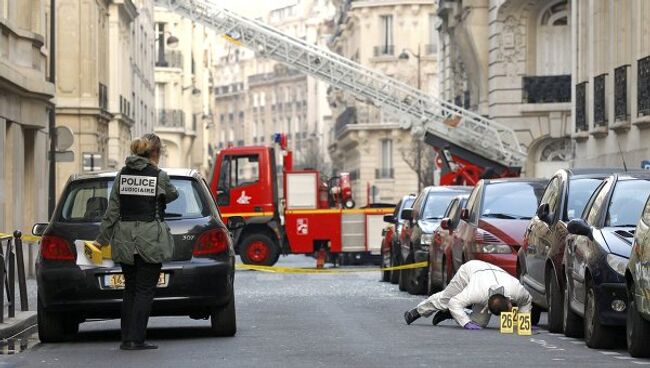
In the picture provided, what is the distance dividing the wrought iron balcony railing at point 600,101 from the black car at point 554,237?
19.0 m

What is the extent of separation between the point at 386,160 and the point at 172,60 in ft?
42.9

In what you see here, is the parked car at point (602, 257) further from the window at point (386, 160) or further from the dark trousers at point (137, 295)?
the window at point (386, 160)

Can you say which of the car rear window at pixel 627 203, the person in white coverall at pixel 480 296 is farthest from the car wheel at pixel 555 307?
the car rear window at pixel 627 203

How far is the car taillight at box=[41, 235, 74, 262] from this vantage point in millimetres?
15375

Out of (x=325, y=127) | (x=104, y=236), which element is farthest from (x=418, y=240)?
(x=325, y=127)

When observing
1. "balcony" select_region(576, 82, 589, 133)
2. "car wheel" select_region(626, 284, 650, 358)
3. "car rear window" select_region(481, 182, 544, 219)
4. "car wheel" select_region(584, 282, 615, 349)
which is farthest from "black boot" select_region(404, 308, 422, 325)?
"balcony" select_region(576, 82, 589, 133)

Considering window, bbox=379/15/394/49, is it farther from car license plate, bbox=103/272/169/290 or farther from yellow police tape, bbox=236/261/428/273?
car license plate, bbox=103/272/169/290

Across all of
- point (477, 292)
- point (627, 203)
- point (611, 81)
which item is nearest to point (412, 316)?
point (477, 292)

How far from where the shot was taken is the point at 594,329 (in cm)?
1438

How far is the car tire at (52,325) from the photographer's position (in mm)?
15672

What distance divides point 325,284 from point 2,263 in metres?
14.5

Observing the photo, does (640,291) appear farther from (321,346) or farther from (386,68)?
(386,68)

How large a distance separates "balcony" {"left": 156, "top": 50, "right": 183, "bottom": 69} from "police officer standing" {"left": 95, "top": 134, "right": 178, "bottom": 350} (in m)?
85.1

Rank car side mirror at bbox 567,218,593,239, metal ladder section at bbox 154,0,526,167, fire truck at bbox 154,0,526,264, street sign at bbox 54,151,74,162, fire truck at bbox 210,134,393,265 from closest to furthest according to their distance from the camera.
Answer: car side mirror at bbox 567,218,593,239 < street sign at bbox 54,151,74,162 < fire truck at bbox 210,134,393,265 < fire truck at bbox 154,0,526,264 < metal ladder section at bbox 154,0,526,167
